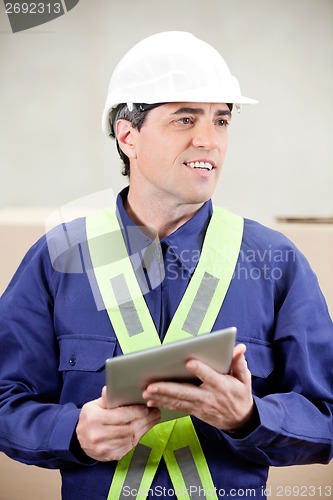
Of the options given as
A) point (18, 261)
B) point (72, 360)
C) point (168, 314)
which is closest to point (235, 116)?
point (18, 261)

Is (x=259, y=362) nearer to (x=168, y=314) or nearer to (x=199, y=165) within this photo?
(x=168, y=314)

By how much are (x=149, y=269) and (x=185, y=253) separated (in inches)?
3.0

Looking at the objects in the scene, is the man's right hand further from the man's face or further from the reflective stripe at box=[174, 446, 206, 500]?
the man's face

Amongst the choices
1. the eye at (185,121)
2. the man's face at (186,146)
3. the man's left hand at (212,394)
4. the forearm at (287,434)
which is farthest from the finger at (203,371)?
the eye at (185,121)

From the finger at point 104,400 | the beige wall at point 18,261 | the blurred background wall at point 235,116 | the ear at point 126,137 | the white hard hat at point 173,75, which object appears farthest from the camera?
the blurred background wall at point 235,116

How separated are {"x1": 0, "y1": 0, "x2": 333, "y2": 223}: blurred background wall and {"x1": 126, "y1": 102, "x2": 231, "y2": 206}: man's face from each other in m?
0.77

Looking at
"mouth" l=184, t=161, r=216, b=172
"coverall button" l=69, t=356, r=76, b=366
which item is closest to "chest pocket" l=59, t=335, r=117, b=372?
"coverall button" l=69, t=356, r=76, b=366

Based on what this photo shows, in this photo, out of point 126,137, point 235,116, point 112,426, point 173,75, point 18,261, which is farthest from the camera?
point 235,116

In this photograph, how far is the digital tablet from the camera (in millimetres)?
1097

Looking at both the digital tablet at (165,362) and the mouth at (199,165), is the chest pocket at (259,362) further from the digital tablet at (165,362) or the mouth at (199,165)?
the mouth at (199,165)

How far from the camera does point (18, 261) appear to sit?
6.12ft

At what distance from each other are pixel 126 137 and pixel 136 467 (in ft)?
2.03

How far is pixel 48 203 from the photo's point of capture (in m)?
2.26

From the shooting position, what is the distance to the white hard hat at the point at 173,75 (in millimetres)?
1331
